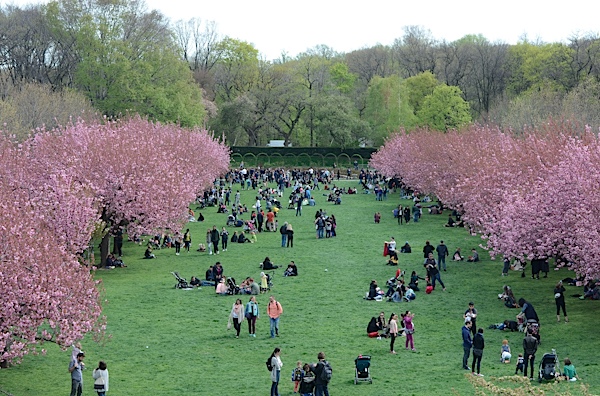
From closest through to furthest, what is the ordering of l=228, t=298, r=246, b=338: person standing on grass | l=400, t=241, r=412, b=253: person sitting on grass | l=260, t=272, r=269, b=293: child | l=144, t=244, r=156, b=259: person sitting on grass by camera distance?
l=228, t=298, r=246, b=338: person standing on grass < l=260, t=272, r=269, b=293: child < l=144, t=244, r=156, b=259: person sitting on grass < l=400, t=241, r=412, b=253: person sitting on grass

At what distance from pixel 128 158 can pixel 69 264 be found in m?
20.7

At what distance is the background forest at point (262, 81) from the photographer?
87.8 m

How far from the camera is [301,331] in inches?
1273

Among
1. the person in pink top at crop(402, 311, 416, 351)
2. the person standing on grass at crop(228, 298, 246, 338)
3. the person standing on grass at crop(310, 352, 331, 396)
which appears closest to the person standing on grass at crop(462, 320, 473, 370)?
the person in pink top at crop(402, 311, 416, 351)

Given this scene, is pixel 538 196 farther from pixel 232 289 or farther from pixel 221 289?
pixel 221 289

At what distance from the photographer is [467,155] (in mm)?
58062

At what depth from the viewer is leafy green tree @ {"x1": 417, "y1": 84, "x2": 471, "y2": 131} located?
120 metres

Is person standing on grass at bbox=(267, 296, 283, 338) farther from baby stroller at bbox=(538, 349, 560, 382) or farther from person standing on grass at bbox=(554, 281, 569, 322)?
person standing on grass at bbox=(554, 281, 569, 322)

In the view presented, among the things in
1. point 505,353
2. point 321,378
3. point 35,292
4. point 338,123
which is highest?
point 338,123

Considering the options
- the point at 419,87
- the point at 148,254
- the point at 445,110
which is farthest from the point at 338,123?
the point at 148,254

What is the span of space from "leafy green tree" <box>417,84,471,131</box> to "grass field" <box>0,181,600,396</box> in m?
70.3

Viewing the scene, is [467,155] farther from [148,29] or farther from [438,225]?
[148,29]

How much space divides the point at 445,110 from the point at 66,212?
3406 inches

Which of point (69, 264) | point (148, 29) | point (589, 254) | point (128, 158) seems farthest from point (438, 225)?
point (148, 29)
